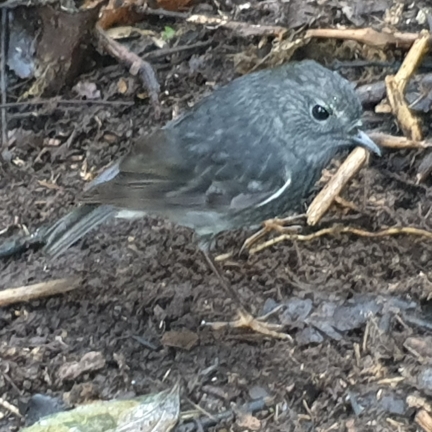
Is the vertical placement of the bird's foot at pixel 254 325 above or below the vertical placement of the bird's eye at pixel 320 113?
below

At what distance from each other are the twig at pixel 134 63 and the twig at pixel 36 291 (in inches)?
Answer: 49.6

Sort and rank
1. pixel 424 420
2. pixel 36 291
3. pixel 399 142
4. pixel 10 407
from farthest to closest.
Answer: pixel 399 142 < pixel 36 291 < pixel 10 407 < pixel 424 420

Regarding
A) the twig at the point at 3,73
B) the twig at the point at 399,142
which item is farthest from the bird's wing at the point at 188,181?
the twig at the point at 3,73

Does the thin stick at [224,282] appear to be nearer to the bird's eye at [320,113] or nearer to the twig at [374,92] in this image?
the bird's eye at [320,113]

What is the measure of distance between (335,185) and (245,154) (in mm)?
778

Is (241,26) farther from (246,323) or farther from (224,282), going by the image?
(246,323)

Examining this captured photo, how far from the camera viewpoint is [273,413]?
3.47 m

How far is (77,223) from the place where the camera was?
4012 mm

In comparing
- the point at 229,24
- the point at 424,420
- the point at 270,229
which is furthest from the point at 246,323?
the point at 229,24

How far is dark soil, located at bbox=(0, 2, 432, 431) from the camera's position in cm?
354

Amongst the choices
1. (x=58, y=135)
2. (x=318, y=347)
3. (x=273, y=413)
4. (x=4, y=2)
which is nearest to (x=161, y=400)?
(x=273, y=413)

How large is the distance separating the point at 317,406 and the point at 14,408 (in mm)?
1213

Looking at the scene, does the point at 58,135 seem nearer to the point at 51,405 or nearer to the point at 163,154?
the point at 163,154

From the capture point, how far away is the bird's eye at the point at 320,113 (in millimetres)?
3629
